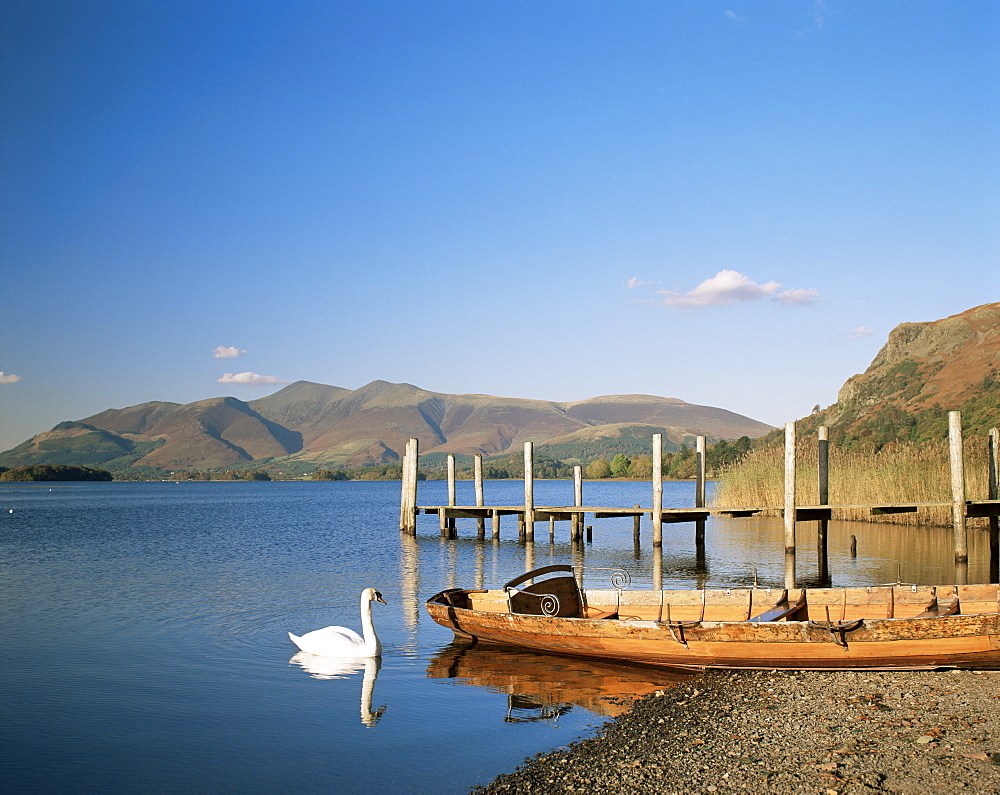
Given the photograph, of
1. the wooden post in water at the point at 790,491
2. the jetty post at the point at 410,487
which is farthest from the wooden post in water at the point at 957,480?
the jetty post at the point at 410,487

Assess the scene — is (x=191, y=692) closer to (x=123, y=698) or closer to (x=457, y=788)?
(x=123, y=698)

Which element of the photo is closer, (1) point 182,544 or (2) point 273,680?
(2) point 273,680

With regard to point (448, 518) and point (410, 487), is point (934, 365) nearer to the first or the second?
point (448, 518)

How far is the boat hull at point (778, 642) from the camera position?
10.9 meters

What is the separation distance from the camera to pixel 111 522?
49.2 m

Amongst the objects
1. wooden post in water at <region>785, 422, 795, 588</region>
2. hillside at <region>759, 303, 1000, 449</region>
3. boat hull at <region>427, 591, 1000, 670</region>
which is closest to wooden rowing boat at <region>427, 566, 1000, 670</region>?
boat hull at <region>427, 591, 1000, 670</region>

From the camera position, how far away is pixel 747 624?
457 inches

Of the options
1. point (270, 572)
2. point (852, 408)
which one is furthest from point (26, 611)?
point (852, 408)

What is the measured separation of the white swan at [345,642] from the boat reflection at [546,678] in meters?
1.00

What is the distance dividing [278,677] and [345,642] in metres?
1.28

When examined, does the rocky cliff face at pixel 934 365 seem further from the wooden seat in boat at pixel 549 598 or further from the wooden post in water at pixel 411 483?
the wooden seat in boat at pixel 549 598

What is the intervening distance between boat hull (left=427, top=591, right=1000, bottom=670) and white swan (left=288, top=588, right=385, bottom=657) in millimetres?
2173

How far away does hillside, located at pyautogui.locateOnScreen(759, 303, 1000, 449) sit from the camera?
70688 millimetres

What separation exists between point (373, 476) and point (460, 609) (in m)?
188
